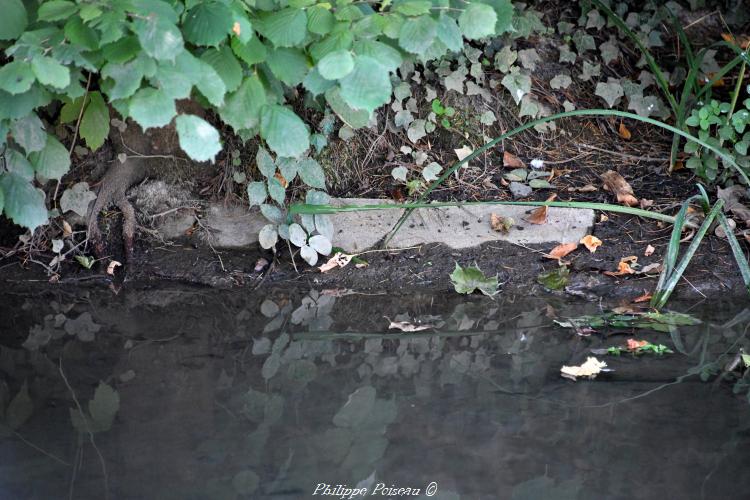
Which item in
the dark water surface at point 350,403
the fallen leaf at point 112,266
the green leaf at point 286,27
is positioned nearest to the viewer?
the dark water surface at point 350,403

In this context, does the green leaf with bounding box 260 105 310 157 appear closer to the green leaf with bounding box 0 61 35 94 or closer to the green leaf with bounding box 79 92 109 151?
the green leaf with bounding box 0 61 35 94


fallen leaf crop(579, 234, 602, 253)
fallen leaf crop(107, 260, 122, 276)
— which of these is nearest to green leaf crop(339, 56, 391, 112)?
fallen leaf crop(579, 234, 602, 253)

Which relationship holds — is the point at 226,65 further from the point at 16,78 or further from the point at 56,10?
the point at 16,78

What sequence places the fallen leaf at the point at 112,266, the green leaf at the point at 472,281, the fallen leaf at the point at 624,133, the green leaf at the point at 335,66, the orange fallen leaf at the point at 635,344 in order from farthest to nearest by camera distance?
the fallen leaf at the point at 624,133 < the fallen leaf at the point at 112,266 < the green leaf at the point at 472,281 < the orange fallen leaf at the point at 635,344 < the green leaf at the point at 335,66

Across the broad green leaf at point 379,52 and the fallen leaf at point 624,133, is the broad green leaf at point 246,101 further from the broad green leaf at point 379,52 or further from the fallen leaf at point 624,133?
the fallen leaf at point 624,133

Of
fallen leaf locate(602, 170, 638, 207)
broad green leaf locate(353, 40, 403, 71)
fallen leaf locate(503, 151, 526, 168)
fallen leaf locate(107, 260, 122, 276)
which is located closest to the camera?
broad green leaf locate(353, 40, 403, 71)

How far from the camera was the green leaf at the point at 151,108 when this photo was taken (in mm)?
2088

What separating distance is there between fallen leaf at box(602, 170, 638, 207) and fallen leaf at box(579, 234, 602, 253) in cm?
33

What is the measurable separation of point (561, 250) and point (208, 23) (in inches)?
74.8

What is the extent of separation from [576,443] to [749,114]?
2106mm

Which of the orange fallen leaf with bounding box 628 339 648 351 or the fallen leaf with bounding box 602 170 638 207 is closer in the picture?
the orange fallen leaf with bounding box 628 339 648 351

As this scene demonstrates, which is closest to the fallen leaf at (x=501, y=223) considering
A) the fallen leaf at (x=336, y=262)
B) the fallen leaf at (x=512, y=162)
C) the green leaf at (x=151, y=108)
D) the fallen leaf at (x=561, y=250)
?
the fallen leaf at (x=561, y=250)

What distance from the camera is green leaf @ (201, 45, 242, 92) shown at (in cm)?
244

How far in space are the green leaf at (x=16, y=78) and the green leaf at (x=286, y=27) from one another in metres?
0.73
